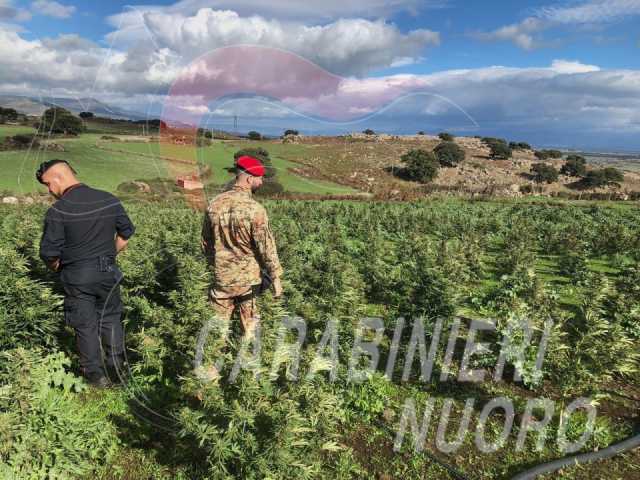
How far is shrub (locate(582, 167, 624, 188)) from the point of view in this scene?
180 feet

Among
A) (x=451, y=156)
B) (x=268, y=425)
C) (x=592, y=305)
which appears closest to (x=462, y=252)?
(x=592, y=305)

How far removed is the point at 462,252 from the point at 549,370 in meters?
7.94

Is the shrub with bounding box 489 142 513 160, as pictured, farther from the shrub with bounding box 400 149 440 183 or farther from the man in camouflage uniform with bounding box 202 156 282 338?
the man in camouflage uniform with bounding box 202 156 282 338

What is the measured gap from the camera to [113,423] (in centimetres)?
520

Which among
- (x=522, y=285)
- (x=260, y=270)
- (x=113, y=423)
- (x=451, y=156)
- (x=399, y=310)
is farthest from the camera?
(x=451, y=156)

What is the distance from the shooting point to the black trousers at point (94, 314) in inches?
218

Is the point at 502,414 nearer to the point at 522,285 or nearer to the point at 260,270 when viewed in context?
the point at 260,270

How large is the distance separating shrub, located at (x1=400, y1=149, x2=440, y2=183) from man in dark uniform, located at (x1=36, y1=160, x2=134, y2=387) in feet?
148

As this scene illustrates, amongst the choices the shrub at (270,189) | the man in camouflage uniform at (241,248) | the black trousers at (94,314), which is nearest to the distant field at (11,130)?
the black trousers at (94,314)

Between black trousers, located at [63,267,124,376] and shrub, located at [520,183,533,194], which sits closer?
black trousers, located at [63,267,124,376]

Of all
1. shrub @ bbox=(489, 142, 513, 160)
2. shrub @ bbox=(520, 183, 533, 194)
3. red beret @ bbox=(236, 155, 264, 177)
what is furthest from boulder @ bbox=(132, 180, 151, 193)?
shrub @ bbox=(489, 142, 513, 160)

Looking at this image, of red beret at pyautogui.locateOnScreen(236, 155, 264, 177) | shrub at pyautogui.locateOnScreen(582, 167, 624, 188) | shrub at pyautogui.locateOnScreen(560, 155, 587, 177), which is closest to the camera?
red beret at pyautogui.locateOnScreen(236, 155, 264, 177)

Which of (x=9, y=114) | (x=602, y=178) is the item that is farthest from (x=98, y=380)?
(x=602, y=178)

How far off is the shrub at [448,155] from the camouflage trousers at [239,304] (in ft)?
165
